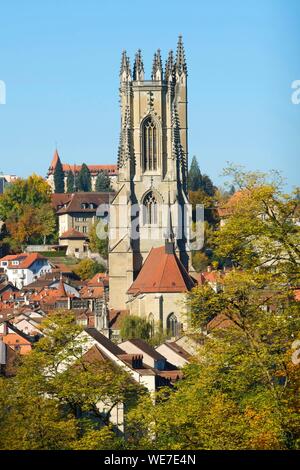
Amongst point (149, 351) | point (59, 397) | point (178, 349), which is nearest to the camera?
point (59, 397)

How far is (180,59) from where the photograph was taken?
95.8 meters

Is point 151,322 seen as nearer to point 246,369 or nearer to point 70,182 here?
point 246,369

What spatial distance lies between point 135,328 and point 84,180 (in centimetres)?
10678

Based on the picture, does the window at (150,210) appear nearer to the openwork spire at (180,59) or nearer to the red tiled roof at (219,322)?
the openwork spire at (180,59)

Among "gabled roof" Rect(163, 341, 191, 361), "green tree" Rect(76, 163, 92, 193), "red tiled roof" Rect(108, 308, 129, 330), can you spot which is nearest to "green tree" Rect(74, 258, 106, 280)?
"red tiled roof" Rect(108, 308, 129, 330)

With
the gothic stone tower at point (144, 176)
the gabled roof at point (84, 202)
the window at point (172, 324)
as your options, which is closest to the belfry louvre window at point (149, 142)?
the gothic stone tower at point (144, 176)

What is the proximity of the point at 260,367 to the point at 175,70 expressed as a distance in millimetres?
65721

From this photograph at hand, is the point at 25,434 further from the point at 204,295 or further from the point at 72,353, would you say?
the point at 72,353

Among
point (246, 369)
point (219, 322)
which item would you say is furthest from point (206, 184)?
point (246, 369)

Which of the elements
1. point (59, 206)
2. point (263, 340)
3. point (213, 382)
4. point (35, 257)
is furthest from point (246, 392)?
point (59, 206)

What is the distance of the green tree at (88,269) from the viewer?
125m

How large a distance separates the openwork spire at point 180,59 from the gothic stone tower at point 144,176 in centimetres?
279

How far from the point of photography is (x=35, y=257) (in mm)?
128875

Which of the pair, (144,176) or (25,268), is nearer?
(144,176)
